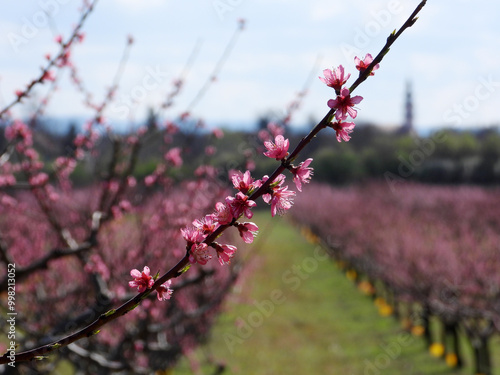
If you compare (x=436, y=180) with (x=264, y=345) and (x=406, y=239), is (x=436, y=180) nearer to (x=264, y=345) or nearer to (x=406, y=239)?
(x=406, y=239)

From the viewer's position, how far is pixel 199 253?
1.45m

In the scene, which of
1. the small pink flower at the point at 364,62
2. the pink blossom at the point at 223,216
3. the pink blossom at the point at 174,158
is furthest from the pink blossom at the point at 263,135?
the pink blossom at the point at 223,216

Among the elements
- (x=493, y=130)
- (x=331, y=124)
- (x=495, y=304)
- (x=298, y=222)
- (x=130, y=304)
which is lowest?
(x=130, y=304)

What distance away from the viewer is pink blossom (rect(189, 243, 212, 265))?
143 cm

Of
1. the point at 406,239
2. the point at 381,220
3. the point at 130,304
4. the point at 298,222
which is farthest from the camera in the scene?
the point at 298,222

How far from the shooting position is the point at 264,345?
47.4 ft

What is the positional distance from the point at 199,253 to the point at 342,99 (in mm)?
595

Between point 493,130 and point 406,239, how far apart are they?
2905cm

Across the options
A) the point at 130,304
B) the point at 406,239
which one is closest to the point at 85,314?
the point at 130,304

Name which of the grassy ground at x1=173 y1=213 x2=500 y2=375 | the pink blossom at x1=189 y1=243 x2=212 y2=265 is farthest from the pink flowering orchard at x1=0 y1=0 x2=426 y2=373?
the grassy ground at x1=173 y1=213 x2=500 y2=375

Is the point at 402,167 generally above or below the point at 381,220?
above

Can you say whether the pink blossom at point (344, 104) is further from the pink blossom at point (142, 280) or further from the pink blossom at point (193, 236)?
the pink blossom at point (142, 280)

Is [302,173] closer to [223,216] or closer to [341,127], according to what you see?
[341,127]

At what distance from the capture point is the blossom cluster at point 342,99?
149 centimetres
